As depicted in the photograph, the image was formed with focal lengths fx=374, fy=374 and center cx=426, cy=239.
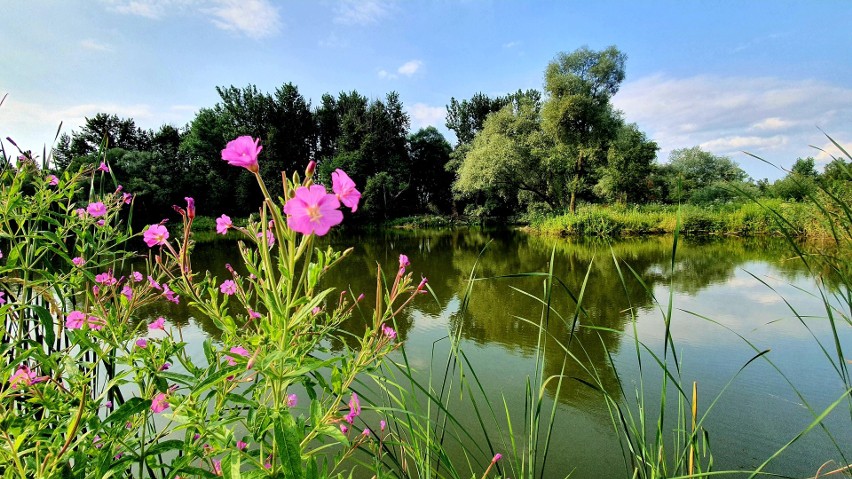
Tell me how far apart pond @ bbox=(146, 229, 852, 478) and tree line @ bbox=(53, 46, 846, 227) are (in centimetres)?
563

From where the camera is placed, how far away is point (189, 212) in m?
0.71

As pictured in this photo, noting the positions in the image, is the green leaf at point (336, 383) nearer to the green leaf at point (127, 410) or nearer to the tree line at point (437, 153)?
the green leaf at point (127, 410)

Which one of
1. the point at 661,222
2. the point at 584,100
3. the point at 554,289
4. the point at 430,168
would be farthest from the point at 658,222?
the point at 430,168

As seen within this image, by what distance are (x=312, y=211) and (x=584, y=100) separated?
Result: 15.4 meters

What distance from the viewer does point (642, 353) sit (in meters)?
3.03

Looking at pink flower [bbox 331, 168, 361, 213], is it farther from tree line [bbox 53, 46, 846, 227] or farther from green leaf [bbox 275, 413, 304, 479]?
tree line [bbox 53, 46, 846, 227]

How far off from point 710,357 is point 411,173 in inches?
897

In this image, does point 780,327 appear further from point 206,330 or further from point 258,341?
point 206,330

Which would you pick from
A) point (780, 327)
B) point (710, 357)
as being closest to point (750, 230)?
point (780, 327)

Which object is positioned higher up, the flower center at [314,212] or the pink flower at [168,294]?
the flower center at [314,212]

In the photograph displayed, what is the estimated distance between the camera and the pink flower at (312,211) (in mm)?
504

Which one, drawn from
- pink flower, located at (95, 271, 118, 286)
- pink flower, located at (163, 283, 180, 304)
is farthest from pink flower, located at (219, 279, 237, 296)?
pink flower, located at (95, 271, 118, 286)

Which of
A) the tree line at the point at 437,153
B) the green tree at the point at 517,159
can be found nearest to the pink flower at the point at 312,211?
the tree line at the point at 437,153

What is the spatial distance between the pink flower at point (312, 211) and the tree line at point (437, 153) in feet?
34.9
